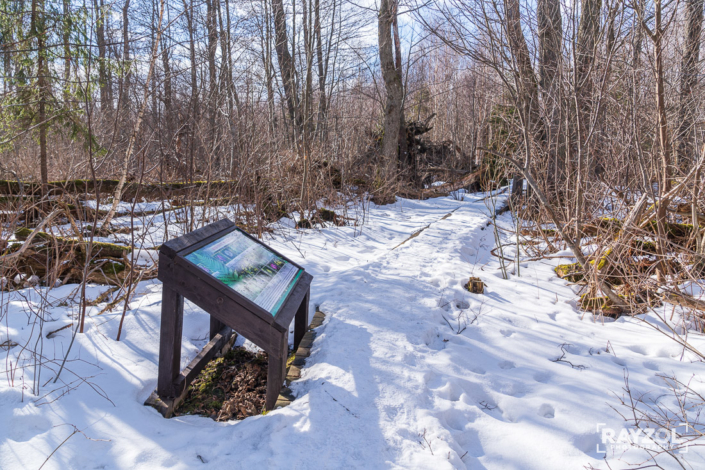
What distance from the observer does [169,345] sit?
2.25 metres

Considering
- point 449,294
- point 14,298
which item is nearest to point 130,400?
point 14,298

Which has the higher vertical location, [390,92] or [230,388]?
[390,92]

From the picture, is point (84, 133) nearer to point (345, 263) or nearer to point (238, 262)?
point (345, 263)

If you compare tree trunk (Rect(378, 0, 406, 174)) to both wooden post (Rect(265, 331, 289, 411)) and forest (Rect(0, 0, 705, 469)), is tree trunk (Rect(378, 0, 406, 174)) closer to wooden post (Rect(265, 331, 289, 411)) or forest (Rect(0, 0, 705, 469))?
forest (Rect(0, 0, 705, 469))

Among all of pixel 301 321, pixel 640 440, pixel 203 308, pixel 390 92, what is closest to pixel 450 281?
pixel 301 321

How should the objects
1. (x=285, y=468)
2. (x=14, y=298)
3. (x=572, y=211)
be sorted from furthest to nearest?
(x=572, y=211)
(x=14, y=298)
(x=285, y=468)

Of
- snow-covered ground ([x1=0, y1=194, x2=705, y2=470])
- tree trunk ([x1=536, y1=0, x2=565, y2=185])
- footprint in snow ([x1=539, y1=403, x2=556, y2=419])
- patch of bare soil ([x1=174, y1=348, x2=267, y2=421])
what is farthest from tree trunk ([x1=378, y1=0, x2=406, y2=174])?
footprint in snow ([x1=539, y1=403, x2=556, y2=419])

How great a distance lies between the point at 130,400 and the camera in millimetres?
2229

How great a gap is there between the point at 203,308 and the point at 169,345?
0.36m

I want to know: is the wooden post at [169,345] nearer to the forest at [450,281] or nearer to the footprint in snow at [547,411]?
the forest at [450,281]

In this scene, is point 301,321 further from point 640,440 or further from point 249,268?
point 640,440

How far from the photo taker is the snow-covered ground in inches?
72.9

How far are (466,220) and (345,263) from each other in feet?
12.4

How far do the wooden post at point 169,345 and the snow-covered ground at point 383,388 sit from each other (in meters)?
0.15
